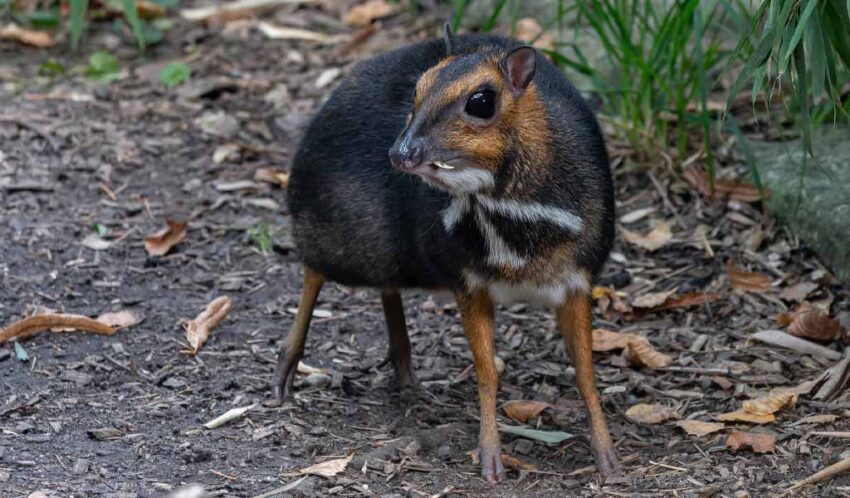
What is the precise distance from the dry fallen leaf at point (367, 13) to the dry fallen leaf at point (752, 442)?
A: 5.12 m

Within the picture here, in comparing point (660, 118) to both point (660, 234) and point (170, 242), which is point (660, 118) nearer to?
point (660, 234)

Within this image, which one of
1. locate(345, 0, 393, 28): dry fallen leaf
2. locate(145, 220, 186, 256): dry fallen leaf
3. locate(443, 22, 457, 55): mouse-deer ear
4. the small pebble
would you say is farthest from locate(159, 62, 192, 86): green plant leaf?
locate(443, 22, 457, 55): mouse-deer ear

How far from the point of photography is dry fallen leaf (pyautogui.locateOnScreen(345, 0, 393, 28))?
9.27m

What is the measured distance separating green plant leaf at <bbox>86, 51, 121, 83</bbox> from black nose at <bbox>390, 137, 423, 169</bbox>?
15.0 feet

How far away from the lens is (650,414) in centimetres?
529

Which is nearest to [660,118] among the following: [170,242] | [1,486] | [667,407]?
[667,407]

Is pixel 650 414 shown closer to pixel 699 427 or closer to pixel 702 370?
pixel 699 427

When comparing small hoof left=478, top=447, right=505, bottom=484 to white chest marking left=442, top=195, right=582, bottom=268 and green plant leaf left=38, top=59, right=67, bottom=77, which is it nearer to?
white chest marking left=442, top=195, right=582, bottom=268

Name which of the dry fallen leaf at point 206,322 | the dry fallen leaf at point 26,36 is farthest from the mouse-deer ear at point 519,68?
the dry fallen leaf at point 26,36

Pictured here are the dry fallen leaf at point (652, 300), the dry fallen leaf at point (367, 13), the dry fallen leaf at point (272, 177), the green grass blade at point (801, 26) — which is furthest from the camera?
the dry fallen leaf at point (367, 13)

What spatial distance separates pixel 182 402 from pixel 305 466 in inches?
30.8

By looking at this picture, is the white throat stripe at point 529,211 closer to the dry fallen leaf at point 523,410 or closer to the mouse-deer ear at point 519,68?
the mouse-deer ear at point 519,68

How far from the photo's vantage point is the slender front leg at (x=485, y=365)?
485 cm

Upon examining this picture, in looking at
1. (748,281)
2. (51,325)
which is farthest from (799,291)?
(51,325)
